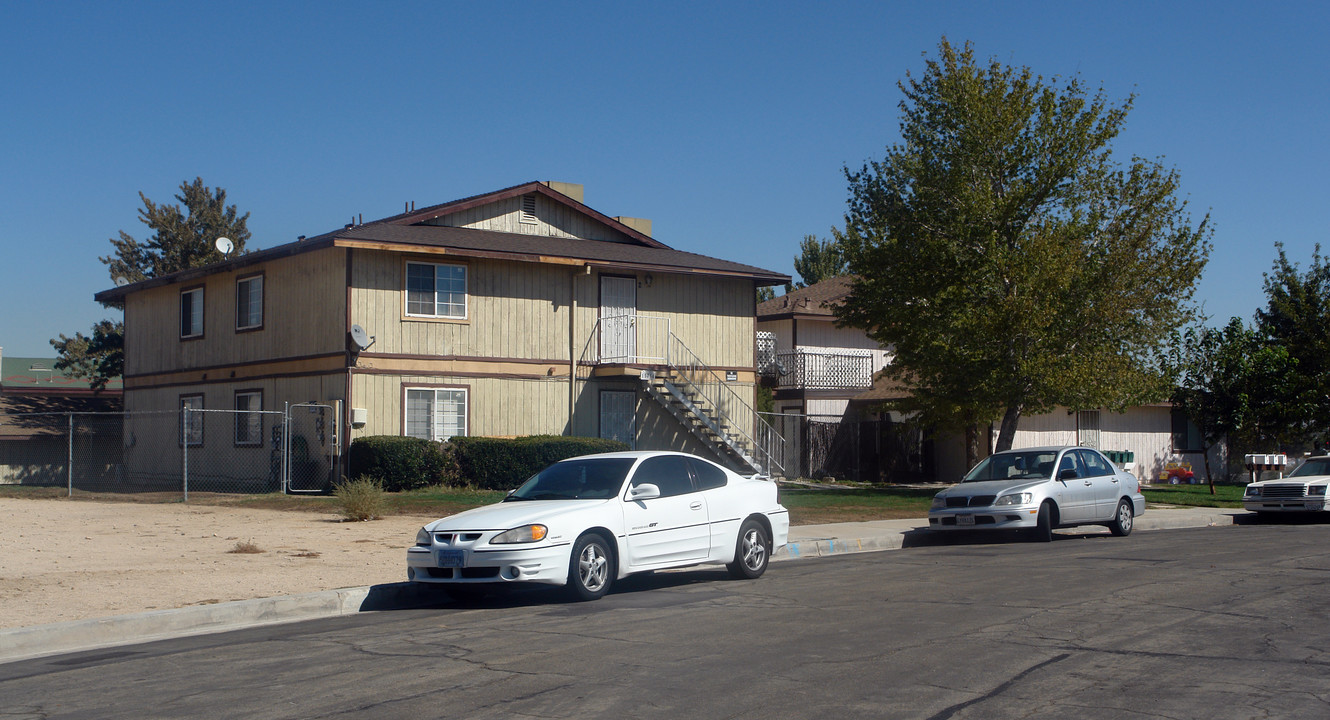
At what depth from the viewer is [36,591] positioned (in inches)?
448

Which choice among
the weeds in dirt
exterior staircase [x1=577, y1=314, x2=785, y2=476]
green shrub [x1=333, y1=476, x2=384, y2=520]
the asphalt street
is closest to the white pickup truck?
exterior staircase [x1=577, y1=314, x2=785, y2=476]

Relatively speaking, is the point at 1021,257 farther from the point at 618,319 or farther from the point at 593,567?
the point at 593,567

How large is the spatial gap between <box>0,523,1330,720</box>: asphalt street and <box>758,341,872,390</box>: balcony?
2428 centimetres

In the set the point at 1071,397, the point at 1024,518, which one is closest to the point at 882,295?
the point at 1071,397

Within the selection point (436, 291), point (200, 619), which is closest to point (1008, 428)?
point (436, 291)

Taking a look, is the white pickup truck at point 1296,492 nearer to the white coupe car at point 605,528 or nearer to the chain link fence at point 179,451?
the white coupe car at point 605,528

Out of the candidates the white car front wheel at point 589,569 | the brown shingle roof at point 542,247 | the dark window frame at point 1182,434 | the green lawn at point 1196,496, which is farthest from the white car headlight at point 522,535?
the dark window frame at point 1182,434

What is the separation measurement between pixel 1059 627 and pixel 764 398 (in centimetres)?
3004

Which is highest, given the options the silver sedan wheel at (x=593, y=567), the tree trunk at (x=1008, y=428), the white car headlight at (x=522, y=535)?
the tree trunk at (x=1008, y=428)

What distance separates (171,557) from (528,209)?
17.4 m

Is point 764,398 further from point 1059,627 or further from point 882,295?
point 1059,627

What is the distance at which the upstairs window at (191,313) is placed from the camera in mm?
31250

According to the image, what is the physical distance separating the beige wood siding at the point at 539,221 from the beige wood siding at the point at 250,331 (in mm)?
3490

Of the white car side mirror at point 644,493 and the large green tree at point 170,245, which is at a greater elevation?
the large green tree at point 170,245
